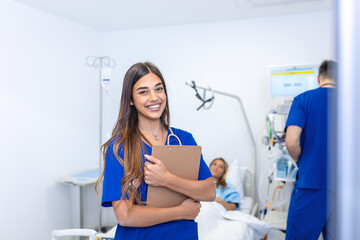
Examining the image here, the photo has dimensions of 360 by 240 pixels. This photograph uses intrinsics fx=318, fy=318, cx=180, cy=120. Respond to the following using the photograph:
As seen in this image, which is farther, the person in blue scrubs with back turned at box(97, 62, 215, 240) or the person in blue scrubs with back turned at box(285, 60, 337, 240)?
the person in blue scrubs with back turned at box(285, 60, 337, 240)

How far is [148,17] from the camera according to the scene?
270cm

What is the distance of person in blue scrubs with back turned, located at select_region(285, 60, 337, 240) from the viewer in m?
1.56

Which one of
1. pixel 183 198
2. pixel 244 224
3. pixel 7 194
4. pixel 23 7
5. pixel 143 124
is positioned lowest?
pixel 244 224

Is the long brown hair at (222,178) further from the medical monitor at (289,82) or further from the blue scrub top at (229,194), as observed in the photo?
the medical monitor at (289,82)

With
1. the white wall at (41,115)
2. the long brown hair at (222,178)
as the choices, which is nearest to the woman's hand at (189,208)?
the long brown hair at (222,178)

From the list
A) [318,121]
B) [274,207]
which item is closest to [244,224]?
[274,207]

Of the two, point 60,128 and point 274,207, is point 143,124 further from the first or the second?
point 60,128

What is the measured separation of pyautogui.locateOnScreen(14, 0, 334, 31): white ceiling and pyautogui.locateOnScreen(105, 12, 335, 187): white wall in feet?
0.34

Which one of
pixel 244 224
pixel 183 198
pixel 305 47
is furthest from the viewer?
pixel 305 47

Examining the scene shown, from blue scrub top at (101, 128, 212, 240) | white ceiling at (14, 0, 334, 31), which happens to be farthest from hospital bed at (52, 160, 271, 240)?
white ceiling at (14, 0, 334, 31)

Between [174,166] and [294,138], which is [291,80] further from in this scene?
[174,166]

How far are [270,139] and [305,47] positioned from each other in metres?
0.93

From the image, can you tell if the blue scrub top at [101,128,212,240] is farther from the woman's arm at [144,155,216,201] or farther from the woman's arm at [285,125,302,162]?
the woman's arm at [285,125,302,162]

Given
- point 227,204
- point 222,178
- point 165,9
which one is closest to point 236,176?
point 222,178
